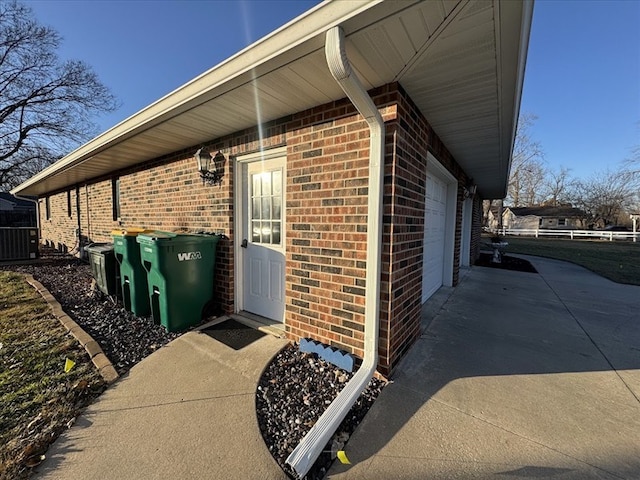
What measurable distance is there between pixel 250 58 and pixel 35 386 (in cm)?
312

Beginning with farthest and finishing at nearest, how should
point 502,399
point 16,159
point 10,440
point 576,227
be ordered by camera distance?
point 576,227, point 16,159, point 502,399, point 10,440

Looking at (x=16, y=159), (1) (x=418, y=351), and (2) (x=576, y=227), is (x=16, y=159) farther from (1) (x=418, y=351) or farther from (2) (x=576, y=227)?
(2) (x=576, y=227)

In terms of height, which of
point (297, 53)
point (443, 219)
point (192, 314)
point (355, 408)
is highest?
point (297, 53)

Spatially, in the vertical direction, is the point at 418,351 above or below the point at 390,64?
below

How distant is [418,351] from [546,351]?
1.38m

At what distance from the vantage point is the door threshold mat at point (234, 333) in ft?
9.78

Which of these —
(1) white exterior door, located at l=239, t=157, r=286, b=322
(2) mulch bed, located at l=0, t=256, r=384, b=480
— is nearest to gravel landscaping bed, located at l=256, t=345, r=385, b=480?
(2) mulch bed, located at l=0, t=256, r=384, b=480

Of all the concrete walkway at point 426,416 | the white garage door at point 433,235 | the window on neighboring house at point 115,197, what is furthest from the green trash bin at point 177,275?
the window on neighboring house at point 115,197

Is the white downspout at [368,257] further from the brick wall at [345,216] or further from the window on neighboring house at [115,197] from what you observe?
the window on neighboring house at [115,197]

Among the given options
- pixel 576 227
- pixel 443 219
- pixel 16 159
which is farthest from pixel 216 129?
pixel 576 227

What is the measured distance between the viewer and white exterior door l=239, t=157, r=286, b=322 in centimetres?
331

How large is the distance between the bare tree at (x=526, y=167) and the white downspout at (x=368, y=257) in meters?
21.2

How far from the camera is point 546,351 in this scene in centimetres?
292

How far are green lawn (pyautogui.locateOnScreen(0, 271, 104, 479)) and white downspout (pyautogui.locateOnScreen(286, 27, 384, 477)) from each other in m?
1.62
